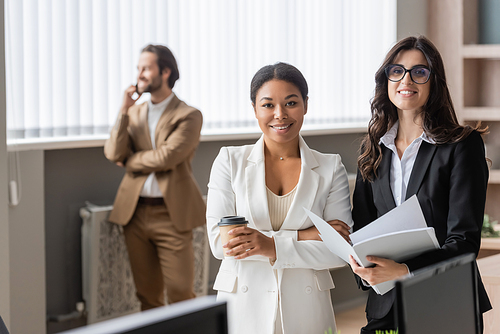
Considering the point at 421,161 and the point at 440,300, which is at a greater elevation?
the point at 421,161

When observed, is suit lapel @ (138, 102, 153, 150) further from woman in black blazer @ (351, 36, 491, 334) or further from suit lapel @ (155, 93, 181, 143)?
woman in black blazer @ (351, 36, 491, 334)

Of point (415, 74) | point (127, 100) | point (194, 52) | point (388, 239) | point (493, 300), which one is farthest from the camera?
point (194, 52)

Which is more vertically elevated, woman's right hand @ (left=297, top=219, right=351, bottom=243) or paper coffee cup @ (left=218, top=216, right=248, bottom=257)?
paper coffee cup @ (left=218, top=216, right=248, bottom=257)

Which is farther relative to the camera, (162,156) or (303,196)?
(162,156)

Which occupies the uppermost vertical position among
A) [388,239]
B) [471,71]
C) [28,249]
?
[471,71]

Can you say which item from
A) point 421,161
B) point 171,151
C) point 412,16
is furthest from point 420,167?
point 412,16

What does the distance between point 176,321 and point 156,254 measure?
2.62 m

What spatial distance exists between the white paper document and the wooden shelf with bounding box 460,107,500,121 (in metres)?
3.25

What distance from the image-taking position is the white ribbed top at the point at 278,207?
1.64m

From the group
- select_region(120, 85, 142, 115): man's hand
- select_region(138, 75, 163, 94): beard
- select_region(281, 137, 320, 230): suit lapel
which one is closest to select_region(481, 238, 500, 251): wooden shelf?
select_region(138, 75, 163, 94): beard

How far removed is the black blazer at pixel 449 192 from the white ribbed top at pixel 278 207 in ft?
0.92

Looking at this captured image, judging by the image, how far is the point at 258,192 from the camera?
5.37 ft

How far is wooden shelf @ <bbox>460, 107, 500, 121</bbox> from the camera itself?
4.32 meters

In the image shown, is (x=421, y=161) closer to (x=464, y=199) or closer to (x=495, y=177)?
(x=464, y=199)
